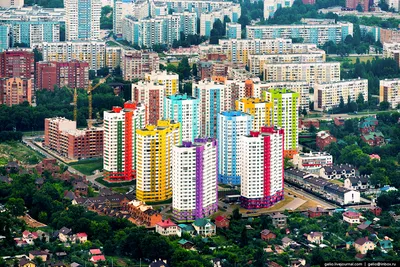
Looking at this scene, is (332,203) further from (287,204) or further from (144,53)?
(144,53)

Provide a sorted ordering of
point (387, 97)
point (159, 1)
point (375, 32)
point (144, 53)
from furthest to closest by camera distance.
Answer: point (159, 1)
point (375, 32)
point (144, 53)
point (387, 97)

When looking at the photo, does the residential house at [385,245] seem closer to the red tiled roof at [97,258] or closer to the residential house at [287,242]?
the residential house at [287,242]

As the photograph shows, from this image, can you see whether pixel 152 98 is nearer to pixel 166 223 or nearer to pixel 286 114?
pixel 286 114

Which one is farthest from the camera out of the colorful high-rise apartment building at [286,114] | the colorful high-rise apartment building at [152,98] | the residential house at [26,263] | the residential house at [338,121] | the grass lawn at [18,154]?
the residential house at [338,121]

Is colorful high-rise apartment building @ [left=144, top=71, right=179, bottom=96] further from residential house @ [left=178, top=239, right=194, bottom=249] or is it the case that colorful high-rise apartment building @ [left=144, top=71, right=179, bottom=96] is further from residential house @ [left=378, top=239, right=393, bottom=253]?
residential house @ [left=378, top=239, right=393, bottom=253]

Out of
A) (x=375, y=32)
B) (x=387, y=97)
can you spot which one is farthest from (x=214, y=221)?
(x=375, y=32)

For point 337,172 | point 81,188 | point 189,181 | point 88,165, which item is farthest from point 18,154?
point 337,172

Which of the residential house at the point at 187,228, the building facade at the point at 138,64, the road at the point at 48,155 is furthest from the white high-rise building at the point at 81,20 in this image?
the residential house at the point at 187,228
